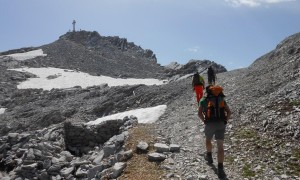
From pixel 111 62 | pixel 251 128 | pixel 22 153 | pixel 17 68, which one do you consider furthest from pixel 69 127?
pixel 111 62

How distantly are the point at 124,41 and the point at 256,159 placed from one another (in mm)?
100619

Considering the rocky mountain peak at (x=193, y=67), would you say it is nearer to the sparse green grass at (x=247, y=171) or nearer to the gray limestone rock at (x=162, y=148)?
the gray limestone rock at (x=162, y=148)

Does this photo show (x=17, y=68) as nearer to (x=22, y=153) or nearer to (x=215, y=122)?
(x=22, y=153)

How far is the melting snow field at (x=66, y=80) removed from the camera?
199 feet

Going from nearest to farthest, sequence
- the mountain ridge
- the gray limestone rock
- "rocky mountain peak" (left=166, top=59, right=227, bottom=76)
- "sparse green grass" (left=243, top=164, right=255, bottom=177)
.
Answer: "sparse green grass" (left=243, top=164, right=255, bottom=177), the mountain ridge, the gray limestone rock, "rocky mountain peak" (left=166, top=59, right=227, bottom=76)

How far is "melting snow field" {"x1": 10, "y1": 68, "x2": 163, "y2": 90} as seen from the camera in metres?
60.5

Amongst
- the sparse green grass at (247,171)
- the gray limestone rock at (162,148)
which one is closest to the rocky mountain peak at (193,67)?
the gray limestone rock at (162,148)

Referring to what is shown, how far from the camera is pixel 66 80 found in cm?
6341

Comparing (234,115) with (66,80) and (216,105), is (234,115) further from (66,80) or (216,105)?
(66,80)

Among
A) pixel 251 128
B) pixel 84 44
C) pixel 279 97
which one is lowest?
pixel 251 128

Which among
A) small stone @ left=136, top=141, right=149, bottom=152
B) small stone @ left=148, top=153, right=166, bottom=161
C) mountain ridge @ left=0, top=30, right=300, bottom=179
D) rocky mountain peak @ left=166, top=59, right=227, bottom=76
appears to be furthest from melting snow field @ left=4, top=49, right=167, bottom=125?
small stone @ left=148, top=153, right=166, bottom=161

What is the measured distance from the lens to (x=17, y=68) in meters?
74.9

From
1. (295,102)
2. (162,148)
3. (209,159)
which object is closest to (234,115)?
(295,102)

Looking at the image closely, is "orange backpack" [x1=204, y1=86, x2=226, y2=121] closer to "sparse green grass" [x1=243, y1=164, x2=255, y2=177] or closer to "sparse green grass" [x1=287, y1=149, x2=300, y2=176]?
"sparse green grass" [x1=243, y1=164, x2=255, y2=177]
